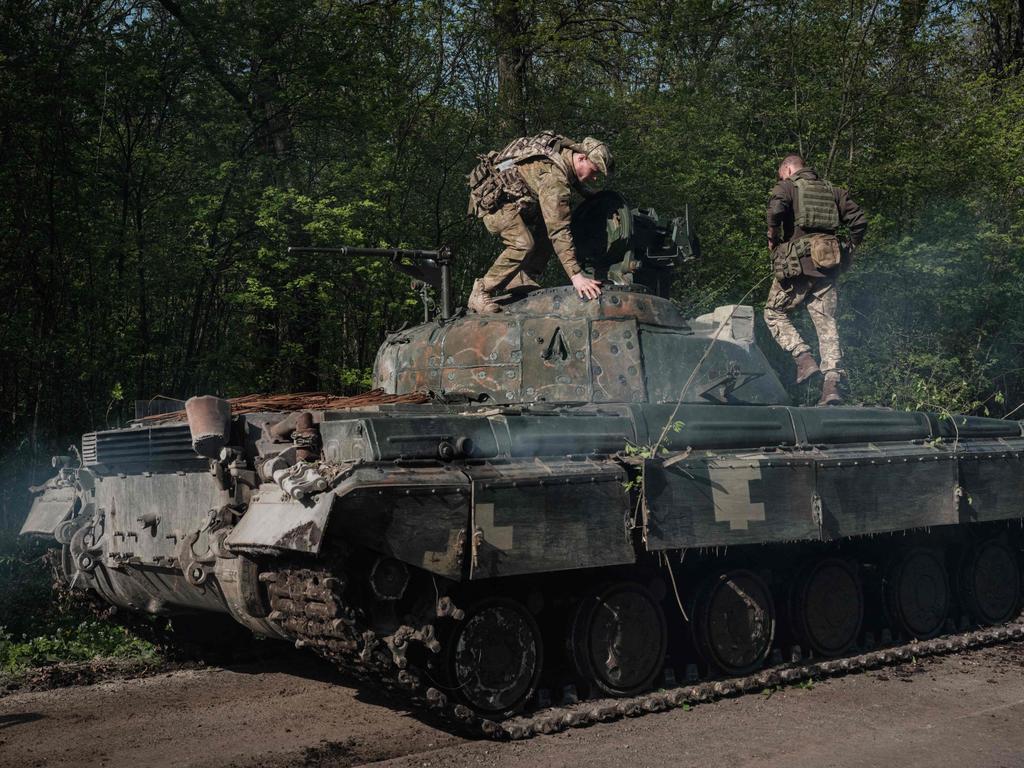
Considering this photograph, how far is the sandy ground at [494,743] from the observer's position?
6.45 metres

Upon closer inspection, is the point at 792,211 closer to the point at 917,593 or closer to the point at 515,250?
the point at 515,250

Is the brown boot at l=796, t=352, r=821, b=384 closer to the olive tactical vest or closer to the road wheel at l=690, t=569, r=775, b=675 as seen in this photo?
the olive tactical vest

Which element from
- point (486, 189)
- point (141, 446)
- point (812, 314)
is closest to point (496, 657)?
point (141, 446)

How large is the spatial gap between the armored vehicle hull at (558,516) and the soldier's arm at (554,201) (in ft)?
1.58

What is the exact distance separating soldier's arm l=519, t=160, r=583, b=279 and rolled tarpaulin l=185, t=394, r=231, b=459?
3.21 meters

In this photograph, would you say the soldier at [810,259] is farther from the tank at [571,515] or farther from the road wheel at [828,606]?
the road wheel at [828,606]

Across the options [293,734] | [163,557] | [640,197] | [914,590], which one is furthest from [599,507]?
[640,197]

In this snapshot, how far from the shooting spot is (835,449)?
8.79 meters

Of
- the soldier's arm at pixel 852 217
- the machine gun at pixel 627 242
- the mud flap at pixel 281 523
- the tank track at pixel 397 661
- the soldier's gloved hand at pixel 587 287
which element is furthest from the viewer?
the soldier's arm at pixel 852 217

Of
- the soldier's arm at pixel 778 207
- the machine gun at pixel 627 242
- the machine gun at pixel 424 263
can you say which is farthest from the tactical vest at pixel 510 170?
the soldier's arm at pixel 778 207

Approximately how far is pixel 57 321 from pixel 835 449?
30.2 feet

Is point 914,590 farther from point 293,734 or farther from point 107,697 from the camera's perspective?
point 107,697

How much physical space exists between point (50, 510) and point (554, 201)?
16.4 feet

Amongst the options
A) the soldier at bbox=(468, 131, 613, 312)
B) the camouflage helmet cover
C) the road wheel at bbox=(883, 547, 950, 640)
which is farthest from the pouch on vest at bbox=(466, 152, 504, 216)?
the road wheel at bbox=(883, 547, 950, 640)
